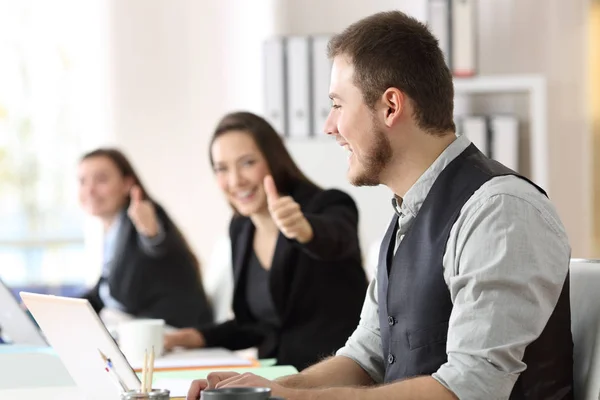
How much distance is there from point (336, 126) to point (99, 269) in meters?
3.45

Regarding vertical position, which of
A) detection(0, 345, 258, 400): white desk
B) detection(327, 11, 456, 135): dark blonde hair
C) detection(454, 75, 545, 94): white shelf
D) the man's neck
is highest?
detection(327, 11, 456, 135): dark blonde hair

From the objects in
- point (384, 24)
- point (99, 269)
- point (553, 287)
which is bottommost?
point (99, 269)

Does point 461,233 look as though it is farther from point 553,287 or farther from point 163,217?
point 163,217

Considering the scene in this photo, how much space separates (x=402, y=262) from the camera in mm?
1437

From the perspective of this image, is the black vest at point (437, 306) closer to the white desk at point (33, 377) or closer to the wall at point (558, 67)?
the white desk at point (33, 377)

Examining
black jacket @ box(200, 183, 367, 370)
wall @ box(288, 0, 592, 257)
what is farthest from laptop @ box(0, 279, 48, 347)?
wall @ box(288, 0, 592, 257)

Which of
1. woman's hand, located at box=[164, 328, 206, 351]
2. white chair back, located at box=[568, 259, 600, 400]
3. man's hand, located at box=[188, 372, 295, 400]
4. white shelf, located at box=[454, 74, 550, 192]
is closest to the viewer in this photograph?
man's hand, located at box=[188, 372, 295, 400]

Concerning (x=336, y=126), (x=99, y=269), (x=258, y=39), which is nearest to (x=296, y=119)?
(x=258, y=39)

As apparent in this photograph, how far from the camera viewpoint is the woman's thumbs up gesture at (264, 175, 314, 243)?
7.16ft

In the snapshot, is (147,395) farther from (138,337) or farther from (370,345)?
(138,337)

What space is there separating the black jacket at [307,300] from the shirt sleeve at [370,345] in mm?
783

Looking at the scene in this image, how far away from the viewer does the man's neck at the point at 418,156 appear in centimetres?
149

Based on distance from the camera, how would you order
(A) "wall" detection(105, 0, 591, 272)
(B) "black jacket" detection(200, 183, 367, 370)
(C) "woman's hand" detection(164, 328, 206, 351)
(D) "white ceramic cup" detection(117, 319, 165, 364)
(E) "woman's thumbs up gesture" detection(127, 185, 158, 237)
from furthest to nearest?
(A) "wall" detection(105, 0, 591, 272) < (E) "woman's thumbs up gesture" detection(127, 185, 158, 237) < (B) "black jacket" detection(200, 183, 367, 370) < (C) "woman's hand" detection(164, 328, 206, 351) < (D) "white ceramic cup" detection(117, 319, 165, 364)

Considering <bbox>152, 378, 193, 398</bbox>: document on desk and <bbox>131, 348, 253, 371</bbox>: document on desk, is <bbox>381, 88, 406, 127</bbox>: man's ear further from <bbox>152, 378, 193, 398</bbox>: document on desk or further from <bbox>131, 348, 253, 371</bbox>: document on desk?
<bbox>131, 348, 253, 371</bbox>: document on desk
